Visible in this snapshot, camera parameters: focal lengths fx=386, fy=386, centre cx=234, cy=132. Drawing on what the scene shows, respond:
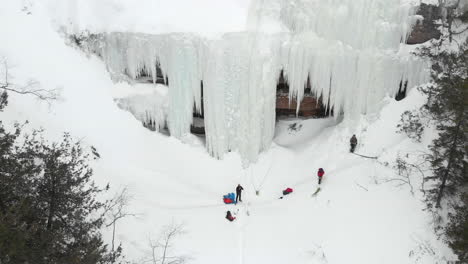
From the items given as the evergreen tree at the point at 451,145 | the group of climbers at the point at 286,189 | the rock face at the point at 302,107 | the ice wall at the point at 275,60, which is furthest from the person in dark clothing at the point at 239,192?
the evergreen tree at the point at 451,145

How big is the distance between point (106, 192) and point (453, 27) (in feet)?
45.3

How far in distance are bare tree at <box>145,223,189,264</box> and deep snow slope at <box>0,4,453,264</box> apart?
0.81 ft

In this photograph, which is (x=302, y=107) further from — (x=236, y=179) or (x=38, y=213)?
(x=38, y=213)

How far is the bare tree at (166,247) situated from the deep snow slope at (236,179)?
0.81 ft

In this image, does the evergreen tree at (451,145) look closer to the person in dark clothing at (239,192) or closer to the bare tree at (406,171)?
the bare tree at (406,171)

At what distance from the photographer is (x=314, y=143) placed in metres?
16.8

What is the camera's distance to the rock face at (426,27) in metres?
14.1

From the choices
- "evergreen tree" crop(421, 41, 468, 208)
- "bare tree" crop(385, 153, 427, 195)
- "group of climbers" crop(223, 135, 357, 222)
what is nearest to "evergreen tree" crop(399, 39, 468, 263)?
"evergreen tree" crop(421, 41, 468, 208)

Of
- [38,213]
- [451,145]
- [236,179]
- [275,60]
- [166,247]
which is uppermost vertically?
[275,60]

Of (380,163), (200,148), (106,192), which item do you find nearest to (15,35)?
(106,192)

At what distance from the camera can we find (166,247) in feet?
39.5

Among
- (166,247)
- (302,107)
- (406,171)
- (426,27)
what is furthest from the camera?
(302,107)

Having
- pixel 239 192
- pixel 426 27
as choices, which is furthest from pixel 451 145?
pixel 239 192

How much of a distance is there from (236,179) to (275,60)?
16.8ft
